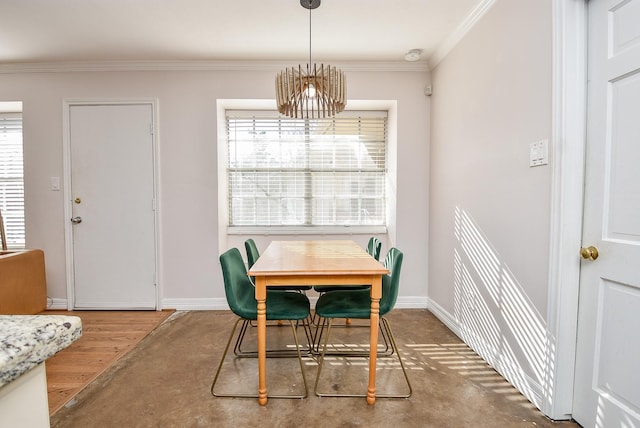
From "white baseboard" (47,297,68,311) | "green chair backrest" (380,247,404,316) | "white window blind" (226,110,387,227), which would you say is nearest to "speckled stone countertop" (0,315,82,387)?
"green chair backrest" (380,247,404,316)

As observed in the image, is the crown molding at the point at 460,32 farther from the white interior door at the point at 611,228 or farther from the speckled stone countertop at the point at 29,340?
the speckled stone countertop at the point at 29,340

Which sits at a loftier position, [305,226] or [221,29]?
[221,29]

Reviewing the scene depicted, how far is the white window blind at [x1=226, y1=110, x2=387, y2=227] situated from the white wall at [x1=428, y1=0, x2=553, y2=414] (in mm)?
908

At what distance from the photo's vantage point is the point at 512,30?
6.40ft

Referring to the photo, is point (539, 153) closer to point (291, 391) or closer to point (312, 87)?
point (312, 87)

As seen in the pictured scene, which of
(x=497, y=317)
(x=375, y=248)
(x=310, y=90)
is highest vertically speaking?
(x=310, y=90)

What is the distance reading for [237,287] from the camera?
214cm

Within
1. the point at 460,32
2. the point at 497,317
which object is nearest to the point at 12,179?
the point at 460,32

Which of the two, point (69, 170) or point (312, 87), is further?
point (69, 170)

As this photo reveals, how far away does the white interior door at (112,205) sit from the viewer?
10.6ft

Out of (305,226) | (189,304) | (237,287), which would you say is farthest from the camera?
(305,226)

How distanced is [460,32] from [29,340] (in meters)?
3.10

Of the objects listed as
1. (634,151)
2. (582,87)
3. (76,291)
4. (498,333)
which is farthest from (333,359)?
(76,291)

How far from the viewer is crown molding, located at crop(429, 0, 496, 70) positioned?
2.23 m
